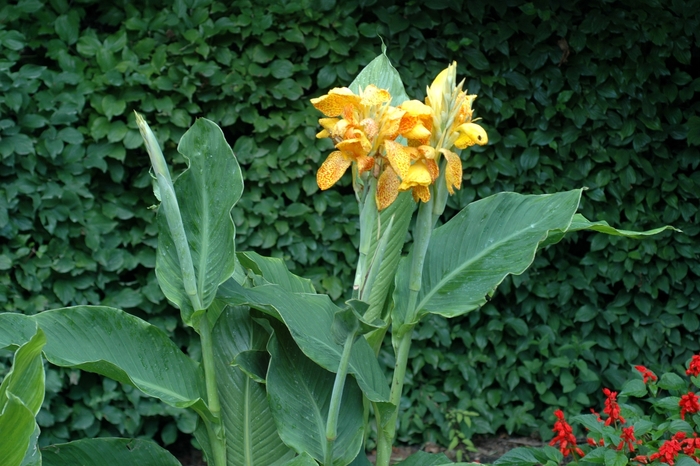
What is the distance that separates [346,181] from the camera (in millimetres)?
3418

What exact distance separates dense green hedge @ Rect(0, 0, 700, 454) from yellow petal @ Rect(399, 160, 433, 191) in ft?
6.39

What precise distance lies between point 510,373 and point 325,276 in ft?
3.40

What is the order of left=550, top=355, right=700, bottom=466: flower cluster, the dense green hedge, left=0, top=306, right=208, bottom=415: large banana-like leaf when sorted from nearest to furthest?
A: 1. left=0, top=306, right=208, bottom=415: large banana-like leaf
2. left=550, top=355, right=700, bottom=466: flower cluster
3. the dense green hedge

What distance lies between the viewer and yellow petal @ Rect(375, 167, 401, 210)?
4.55 feet

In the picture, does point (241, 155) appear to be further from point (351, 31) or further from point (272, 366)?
point (272, 366)

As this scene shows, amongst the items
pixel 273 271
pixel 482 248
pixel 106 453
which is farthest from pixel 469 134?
pixel 106 453

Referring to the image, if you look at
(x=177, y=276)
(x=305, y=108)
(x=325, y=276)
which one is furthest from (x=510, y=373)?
(x=177, y=276)

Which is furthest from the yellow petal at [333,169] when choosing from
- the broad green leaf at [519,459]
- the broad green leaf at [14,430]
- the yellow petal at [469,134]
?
the broad green leaf at [519,459]

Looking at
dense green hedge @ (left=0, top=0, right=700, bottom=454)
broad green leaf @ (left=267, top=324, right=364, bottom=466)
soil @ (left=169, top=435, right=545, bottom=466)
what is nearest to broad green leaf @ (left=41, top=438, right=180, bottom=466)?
broad green leaf @ (left=267, top=324, right=364, bottom=466)

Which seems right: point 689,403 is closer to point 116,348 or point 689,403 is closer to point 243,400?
point 243,400

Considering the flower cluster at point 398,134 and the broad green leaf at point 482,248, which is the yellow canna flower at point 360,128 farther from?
the broad green leaf at point 482,248

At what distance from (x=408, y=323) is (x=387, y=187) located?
387mm

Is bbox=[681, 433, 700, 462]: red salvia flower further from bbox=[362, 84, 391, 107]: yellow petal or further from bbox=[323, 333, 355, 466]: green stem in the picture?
bbox=[362, 84, 391, 107]: yellow petal

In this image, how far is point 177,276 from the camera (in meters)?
1.64
